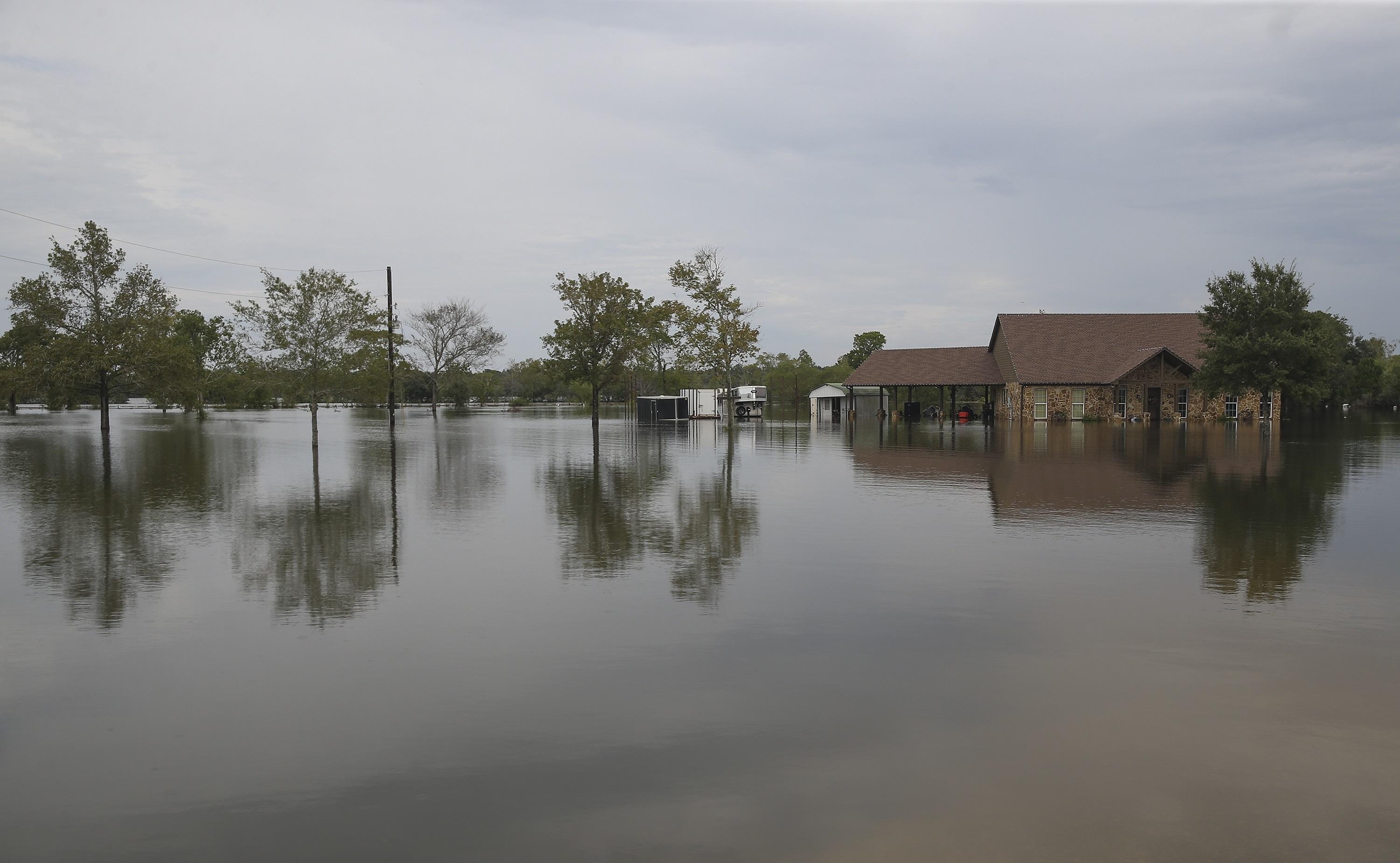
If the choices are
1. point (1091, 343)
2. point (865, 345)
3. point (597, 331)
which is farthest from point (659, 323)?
point (865, 345)

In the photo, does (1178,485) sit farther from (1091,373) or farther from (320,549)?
(1091,373)

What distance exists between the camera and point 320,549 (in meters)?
12.8

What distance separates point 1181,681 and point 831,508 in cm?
1004

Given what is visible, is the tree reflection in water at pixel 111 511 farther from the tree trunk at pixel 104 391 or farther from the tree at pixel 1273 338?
the tree at pixel 1273 338

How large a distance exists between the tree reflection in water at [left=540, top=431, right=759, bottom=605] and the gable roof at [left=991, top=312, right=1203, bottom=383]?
130 feet

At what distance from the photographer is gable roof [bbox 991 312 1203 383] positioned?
57.9m

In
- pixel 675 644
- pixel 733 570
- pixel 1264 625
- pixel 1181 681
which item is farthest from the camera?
pixel 733 570

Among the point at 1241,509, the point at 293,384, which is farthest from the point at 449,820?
the point at 293,384

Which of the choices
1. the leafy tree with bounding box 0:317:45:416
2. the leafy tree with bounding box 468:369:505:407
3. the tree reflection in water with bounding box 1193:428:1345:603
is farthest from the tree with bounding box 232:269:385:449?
the leafy tree with bounding box 468:369:505:407

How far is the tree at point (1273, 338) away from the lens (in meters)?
44.1

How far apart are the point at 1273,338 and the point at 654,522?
4145 centimetres

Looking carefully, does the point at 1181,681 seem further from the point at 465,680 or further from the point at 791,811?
the point at 465,680

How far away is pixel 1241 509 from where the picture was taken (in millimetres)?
16516

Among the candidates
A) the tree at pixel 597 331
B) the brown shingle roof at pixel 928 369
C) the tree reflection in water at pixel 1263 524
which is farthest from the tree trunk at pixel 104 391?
the tree reflection in water at pixel 1263 524
